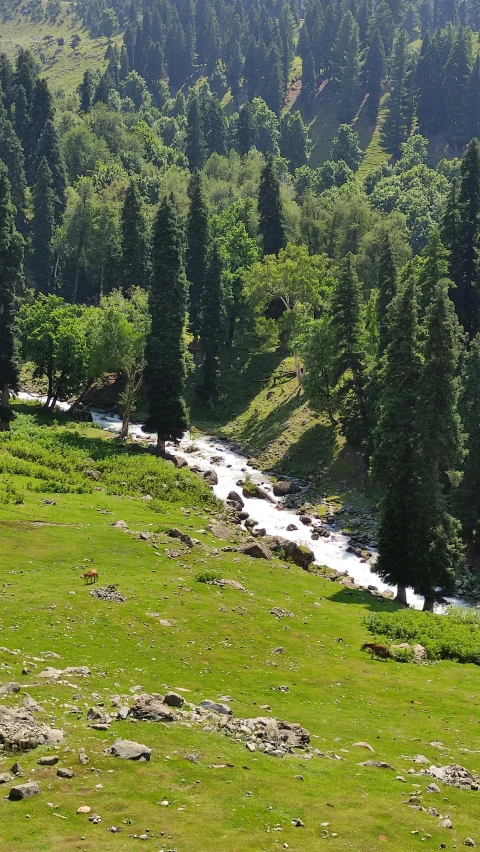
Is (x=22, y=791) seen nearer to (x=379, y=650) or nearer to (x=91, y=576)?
(x=91, y=576)

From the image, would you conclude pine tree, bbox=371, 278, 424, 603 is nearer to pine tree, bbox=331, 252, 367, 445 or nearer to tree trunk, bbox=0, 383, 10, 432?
pine tree, bbox=331, 252, 367, 445

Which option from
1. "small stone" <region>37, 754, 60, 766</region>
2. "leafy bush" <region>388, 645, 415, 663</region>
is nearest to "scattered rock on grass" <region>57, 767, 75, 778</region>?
"small stone" <region>37, 754, 60, 766</region>

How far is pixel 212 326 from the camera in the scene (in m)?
114

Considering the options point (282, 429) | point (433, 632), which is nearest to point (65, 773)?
point (433, 632)

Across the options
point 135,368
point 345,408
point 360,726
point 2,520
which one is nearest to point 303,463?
point 345,408

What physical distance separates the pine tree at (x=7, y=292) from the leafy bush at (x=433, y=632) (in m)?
48.8

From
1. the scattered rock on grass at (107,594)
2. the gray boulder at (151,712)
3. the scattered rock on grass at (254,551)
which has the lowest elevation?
the scattered rock on grass at (254,551)

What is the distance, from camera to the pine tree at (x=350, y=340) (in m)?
89.7

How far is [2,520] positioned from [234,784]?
3240cm

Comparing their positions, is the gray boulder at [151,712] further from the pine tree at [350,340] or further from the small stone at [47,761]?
the pine tree at [350,340]

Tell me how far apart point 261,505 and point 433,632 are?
116 ft

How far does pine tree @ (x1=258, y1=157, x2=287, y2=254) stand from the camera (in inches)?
5374

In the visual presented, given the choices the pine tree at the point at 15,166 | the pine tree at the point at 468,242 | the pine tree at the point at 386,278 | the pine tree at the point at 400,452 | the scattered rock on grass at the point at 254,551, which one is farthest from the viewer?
the pine tree at the point at 15,166

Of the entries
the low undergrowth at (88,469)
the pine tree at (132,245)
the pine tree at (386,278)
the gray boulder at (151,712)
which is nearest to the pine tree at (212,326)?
the pine tree at (132,245)
